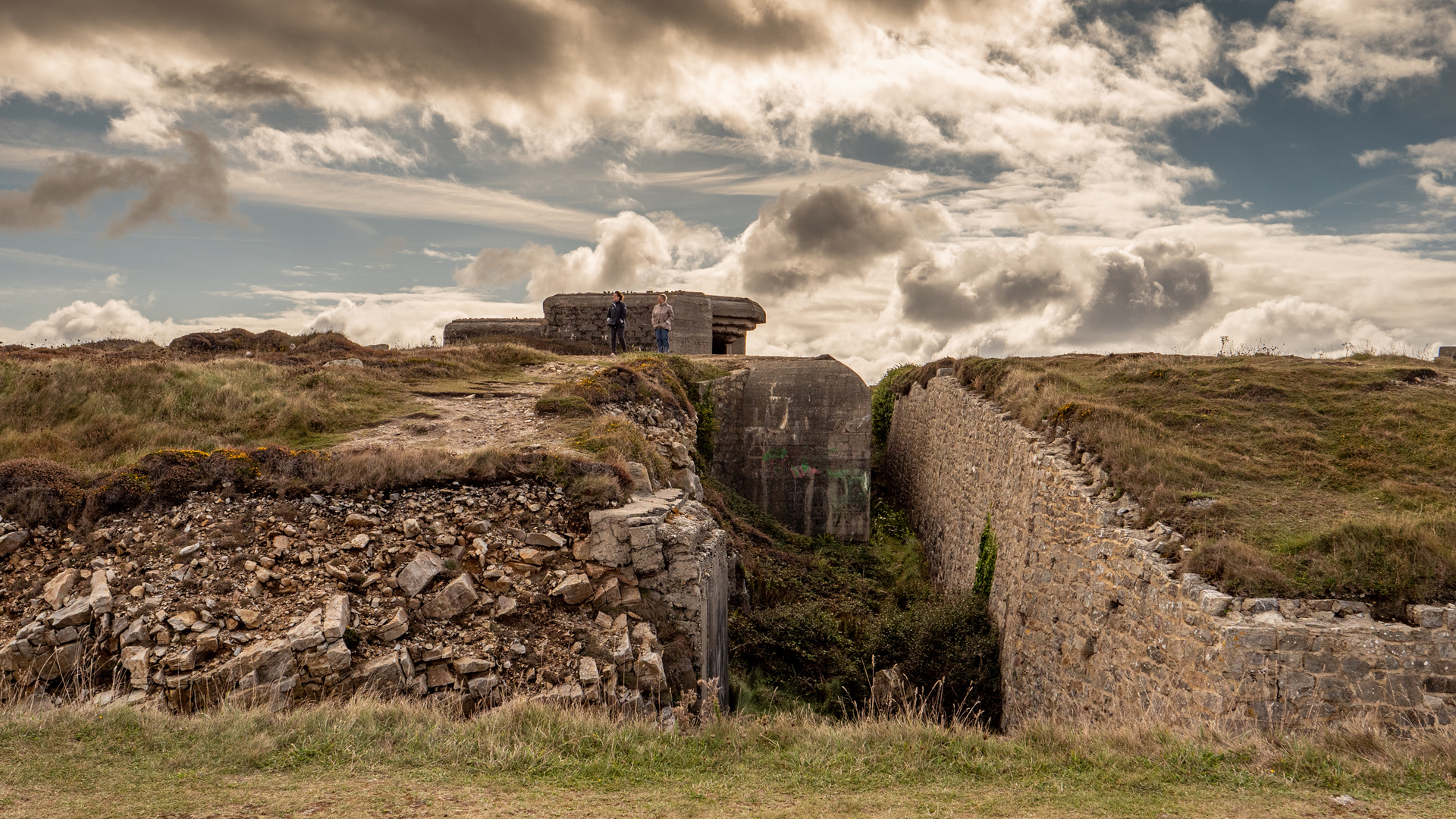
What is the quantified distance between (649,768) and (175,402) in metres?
9.20

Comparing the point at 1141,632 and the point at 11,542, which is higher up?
the point at 11,542

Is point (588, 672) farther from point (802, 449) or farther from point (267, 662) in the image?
point (802, 449)

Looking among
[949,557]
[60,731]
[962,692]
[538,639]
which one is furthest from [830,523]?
[60,731]

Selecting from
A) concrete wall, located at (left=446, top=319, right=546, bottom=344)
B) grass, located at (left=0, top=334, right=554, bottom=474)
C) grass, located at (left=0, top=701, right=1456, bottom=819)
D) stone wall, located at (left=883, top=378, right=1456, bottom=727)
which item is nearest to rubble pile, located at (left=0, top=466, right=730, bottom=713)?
grass, located at (left=0, top=701, right=1456, bottom=819)

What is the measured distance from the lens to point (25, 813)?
391 cm

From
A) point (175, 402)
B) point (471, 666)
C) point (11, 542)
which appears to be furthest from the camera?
point (175, 402)

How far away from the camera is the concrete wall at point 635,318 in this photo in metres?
20.8

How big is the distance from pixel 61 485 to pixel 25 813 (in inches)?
182

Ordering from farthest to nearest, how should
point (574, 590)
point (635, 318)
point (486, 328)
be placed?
point (486, 328)
point (635, 318)
point (574, 590)

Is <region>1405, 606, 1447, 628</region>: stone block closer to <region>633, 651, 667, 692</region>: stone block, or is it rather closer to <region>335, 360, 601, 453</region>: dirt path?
<region>633, 651, 667, 692</region>: stone block

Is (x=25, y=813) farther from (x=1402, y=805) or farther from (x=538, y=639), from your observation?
(x=1402, y=805)

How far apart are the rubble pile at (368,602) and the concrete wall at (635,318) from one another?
12909 mm

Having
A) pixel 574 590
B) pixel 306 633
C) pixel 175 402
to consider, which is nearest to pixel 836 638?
pixel 574 590

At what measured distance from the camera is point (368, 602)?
21.7 feet
